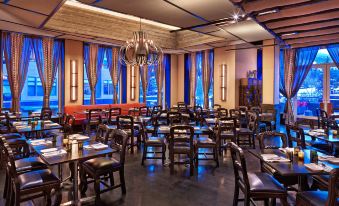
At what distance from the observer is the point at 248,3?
4.79 m

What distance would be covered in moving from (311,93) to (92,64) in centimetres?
869

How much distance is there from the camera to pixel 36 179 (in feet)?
9.66

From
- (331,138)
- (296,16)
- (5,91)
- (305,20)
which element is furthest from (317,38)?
(5,91)

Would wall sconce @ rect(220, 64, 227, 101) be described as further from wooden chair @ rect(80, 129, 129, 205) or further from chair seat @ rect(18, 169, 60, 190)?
chair seat @ rect(18, 169, 60, 190)

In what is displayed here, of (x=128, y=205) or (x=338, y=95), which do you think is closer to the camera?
(x=128, y=205)

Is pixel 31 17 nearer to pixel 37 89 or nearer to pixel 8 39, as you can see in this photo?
pixel 8 39

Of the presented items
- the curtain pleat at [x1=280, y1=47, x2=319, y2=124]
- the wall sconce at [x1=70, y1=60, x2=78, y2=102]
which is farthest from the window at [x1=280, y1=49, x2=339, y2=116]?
the wall sconce at [x1=70, y1=60, x2=78, y2=102]

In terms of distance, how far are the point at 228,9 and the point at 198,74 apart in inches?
269

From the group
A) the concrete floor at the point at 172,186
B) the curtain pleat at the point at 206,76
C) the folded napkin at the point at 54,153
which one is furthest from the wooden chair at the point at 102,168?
the curtain pleat at the point at 206,76

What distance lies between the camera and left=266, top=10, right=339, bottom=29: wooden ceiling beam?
5281 mm

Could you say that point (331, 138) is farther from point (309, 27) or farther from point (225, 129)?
point (309, 27)

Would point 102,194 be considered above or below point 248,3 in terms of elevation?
below

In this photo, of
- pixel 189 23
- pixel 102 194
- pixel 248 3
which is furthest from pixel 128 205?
pixel 189 23

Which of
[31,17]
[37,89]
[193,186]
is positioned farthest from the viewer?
[37,89]
